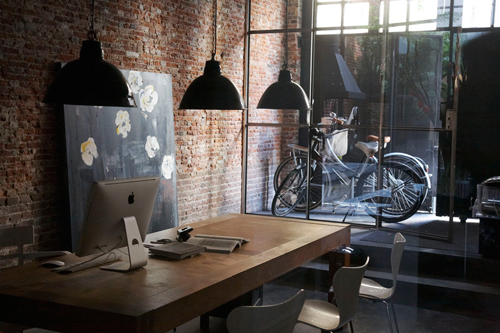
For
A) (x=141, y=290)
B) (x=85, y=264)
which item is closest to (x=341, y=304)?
(x=141, y=290)

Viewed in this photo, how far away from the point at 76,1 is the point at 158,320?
3.46 metres

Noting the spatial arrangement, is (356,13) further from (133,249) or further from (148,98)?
(133,249)

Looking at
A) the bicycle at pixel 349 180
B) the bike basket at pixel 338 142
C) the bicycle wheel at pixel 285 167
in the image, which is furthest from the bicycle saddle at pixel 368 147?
the bicycle wheel at pixel 285 167

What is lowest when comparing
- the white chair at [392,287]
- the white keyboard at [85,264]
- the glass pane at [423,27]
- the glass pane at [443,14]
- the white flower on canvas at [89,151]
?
the white chair at [392,287]

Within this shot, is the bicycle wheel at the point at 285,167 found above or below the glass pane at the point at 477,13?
below

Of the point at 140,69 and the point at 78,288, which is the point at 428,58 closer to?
the point at 140,69

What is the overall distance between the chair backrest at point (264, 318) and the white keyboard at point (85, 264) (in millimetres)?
1026

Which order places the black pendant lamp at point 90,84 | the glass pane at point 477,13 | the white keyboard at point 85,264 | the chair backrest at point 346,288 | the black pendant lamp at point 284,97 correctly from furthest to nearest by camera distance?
the glass pane at point 477,13, the black pendant lamp at point 284,97, the chair backrest at point 346,288, the white keyboard at point 85,264, the black pendant lamp at point 90,84

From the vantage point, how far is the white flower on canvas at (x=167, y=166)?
19.5ft

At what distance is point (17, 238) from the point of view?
3838 mm

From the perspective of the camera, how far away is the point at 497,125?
20.7 feet

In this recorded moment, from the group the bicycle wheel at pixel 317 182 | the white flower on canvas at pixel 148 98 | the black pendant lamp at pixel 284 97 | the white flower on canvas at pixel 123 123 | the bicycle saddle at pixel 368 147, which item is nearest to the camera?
the black pendant lamp at pixel 284 97

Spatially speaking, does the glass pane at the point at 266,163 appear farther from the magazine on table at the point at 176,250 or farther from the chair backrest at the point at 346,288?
the chair backrest at the point at 346,288

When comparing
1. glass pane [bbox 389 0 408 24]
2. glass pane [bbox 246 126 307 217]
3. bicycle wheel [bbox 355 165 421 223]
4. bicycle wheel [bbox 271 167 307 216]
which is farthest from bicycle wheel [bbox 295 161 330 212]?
glass pane [bbox 389 0 408 24]
